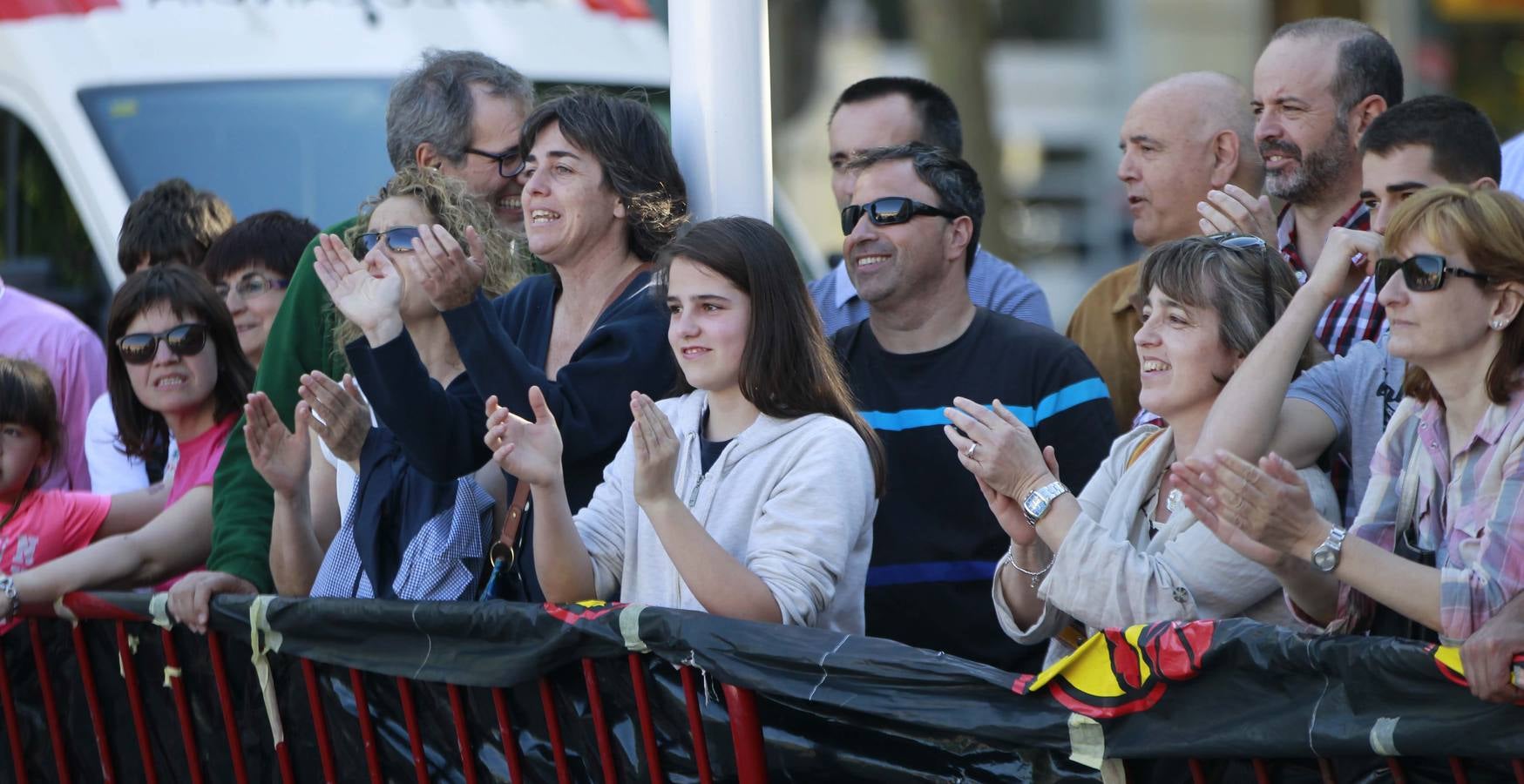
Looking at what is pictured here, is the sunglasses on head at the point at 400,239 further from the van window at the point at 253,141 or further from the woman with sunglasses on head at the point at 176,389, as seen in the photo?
the van window at the point at 253,141

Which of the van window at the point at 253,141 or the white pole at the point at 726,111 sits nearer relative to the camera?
the white pole at the point at 726,111

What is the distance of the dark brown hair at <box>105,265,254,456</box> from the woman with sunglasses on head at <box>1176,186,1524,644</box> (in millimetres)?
3136

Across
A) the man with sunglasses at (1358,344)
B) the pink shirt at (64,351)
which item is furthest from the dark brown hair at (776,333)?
the pink shirt at (64,351)

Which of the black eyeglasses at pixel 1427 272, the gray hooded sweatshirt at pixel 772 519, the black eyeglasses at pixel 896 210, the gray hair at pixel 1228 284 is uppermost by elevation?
the black eyeglasses at pixel 1427 272

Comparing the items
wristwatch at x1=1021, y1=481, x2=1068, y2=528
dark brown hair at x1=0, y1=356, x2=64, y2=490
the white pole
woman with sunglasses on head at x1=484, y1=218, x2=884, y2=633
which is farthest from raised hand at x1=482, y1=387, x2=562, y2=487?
dark brown hair at x1=0, y1=356, x2=64, y2=490

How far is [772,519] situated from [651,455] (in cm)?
32

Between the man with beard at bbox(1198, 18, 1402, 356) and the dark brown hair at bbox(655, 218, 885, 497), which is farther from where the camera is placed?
the man with beard at bbox(1198, 18, 1402, 356)

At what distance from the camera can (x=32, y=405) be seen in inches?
209

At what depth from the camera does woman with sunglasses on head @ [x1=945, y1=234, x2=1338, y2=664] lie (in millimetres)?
3445

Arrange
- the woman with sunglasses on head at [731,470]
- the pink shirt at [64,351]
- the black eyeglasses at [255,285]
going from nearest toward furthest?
1. the woman with sunglasses on head at [731,470]
2. the black eyeglasses at [255,285]
3. the pink shirt at [64,351]

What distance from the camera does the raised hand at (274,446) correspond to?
4590mm

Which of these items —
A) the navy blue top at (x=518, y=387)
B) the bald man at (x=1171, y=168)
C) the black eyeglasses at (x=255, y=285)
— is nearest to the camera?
the navy blue top at (x=518, y=387)

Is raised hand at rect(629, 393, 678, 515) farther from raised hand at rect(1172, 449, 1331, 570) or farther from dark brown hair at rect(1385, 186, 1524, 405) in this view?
dark brown hair at rect(1385, 186, 1524, 405)

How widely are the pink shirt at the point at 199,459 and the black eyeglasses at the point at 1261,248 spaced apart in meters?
2.80
